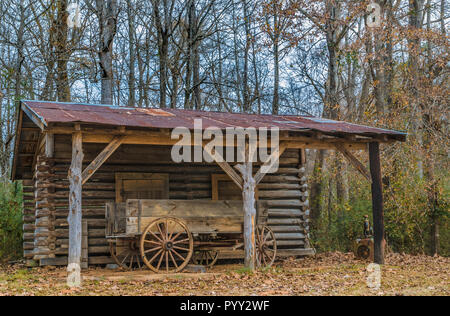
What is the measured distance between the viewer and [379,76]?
759 inches

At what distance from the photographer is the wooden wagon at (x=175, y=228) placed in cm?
1101

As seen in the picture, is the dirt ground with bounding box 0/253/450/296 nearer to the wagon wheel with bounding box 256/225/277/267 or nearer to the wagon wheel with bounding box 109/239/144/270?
the wagon wheel with bounding box 109/239/144/270

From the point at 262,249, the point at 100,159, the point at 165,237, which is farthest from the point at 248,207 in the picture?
the point at 100,159

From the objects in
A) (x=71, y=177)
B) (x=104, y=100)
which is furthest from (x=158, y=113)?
(x=104, y=100)

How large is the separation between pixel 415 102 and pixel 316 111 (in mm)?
10577

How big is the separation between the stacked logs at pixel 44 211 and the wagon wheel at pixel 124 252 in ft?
4.75

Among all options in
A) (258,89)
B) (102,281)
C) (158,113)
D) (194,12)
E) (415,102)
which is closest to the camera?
(102,281)

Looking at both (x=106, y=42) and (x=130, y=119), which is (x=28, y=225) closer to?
(x=130, y=119)

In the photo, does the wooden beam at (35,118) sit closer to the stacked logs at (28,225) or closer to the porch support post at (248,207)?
the stacked logs at (28,225)

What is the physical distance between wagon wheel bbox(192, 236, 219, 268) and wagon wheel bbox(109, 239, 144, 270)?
1.49 m

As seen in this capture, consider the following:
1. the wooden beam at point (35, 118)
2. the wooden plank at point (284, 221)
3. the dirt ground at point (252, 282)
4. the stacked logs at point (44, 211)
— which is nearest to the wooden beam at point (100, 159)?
the wooden beam at point (35, 118)

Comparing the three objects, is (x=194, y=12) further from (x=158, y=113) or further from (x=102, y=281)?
(x=102, y=281)

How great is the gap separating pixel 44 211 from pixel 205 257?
4.13m

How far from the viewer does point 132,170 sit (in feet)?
44.3
